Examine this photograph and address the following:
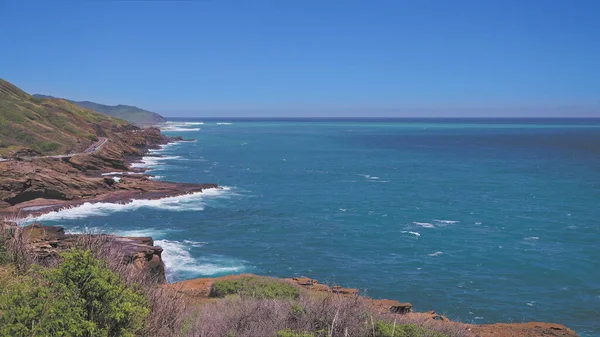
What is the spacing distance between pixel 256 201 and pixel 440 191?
24.7 meters

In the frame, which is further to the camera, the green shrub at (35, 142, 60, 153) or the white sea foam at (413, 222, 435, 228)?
the green shrub at (35, 142, 60, 153)

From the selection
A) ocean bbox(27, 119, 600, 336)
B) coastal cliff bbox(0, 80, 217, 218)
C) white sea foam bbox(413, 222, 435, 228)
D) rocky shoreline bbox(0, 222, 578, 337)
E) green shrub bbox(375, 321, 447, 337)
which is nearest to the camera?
green shrub bbox(375, 321, 447, 337)

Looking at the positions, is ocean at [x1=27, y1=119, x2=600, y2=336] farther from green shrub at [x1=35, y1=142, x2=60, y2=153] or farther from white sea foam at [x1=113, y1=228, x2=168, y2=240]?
green shrub at [x1=35, y1=142, x2=60, y2=153]

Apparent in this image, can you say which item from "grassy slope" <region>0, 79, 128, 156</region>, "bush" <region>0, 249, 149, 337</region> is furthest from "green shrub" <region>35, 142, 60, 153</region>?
"bush" <region>0, 249, 149, 337</region>

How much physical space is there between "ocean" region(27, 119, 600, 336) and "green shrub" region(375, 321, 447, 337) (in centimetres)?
244

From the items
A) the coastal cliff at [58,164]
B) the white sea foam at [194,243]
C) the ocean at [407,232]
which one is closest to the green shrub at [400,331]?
the ocean at [407,232]

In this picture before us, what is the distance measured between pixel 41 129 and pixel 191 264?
232 ft

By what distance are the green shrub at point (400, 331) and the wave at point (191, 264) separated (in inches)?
871

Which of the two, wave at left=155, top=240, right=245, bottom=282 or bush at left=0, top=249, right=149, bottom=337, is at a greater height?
bush at left=0, top=249, right=149, bottom=337

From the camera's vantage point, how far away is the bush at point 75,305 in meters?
9.62

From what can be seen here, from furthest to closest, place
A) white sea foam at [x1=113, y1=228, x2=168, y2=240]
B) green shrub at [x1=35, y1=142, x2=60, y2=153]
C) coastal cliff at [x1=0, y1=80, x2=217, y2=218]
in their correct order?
green shrub at [x1=35, y1=142, x2=60, y2=153] < coastal cliff at [x1=0, y1=80, x2=217, y2=218] < white sea foam at [x1=113, y1=228, x2=168, y2=240]

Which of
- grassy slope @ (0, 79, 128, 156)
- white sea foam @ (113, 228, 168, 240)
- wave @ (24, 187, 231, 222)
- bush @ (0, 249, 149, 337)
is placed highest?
grassy slope @ (0, 79, 128, 156)

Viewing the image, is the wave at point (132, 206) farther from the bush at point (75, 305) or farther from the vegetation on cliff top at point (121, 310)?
the bush at point (75, 305)

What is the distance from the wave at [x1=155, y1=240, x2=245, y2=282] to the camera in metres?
33.6
